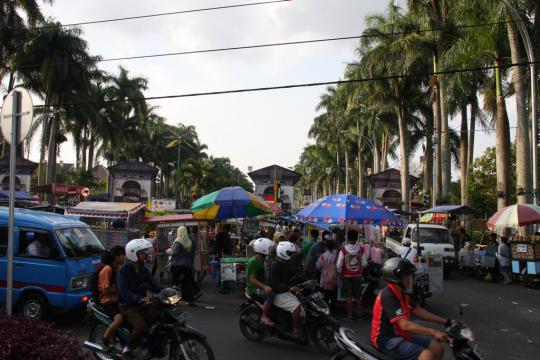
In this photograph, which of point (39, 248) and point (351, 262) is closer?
point (39, 248)

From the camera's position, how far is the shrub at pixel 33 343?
3.87 meters

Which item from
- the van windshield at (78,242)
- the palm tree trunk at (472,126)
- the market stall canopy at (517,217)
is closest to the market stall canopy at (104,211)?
the van windshield at (78,242)

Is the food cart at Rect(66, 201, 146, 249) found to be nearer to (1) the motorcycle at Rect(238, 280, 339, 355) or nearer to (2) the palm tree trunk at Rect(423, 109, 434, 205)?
(1) the motorcycle at Rect(238, 280, 339, 355)

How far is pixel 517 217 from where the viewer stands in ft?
54.5

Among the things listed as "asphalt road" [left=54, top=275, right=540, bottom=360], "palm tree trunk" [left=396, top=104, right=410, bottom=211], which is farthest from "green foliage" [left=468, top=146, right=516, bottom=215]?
"asphalt road" [left=54, top=275, right=540, bottom=360]

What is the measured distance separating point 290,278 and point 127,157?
64241 mm

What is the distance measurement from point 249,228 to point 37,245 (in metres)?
9.66

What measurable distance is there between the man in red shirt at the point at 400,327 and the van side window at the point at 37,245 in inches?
259

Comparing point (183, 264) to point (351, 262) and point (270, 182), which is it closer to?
point (351, 262)

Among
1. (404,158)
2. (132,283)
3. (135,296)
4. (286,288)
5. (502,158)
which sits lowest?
(286,288)

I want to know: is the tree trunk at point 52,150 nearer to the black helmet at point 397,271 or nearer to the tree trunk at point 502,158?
the tree trunk at point 502,158

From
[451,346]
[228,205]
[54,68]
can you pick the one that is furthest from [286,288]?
[54,68]

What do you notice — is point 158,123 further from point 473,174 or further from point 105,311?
point 105,311

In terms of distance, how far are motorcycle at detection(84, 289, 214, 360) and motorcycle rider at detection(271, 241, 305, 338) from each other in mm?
1884
